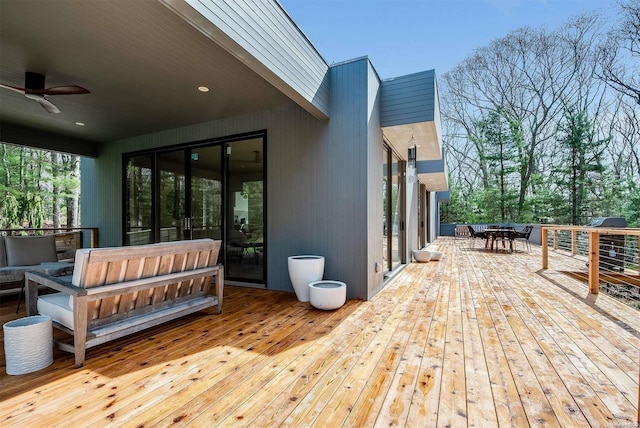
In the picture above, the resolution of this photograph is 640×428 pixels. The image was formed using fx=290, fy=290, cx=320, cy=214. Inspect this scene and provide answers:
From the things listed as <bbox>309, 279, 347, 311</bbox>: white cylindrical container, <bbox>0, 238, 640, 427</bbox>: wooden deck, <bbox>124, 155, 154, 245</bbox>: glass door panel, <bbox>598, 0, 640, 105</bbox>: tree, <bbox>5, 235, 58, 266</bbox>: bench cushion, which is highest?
<bbox>598, 0, 640, 105</bbox>: tree

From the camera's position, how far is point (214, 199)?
17.1 ft

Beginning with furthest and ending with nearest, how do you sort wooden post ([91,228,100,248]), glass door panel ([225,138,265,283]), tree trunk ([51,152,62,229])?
tree trunk ([51,152,62,229]), wooden post ([91,228,100,248]), glass door panel ([225,138,265,283])

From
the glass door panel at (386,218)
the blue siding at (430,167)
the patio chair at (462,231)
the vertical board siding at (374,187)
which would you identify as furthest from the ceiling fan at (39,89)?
the patio chair at (462,231)

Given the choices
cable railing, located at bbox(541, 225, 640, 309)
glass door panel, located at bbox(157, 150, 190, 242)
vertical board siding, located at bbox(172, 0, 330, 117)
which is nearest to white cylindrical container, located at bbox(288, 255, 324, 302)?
vertical board siding, located at bbox(172, 0, 330, 117)

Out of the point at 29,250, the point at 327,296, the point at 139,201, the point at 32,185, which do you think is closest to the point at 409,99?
the point at 327,296

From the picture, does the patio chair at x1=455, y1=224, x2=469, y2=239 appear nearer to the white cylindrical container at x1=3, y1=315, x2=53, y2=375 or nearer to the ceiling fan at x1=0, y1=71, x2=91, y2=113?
the ceiling fan at x1=0, y1=71, x2=91, y2=113

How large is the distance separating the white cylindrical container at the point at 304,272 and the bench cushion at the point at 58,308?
2.33 meters

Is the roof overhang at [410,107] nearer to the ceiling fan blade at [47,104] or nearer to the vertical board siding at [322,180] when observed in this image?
the vertical board siding at [322,180]

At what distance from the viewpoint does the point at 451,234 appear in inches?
742

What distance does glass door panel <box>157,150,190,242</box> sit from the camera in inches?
218

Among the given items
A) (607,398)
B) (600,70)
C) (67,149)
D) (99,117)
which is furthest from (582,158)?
(67,149)

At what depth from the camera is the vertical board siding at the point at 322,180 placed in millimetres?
4020

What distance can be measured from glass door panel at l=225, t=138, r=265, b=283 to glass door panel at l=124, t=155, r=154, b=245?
6.91ft

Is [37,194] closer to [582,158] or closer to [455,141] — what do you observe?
[455,141]
